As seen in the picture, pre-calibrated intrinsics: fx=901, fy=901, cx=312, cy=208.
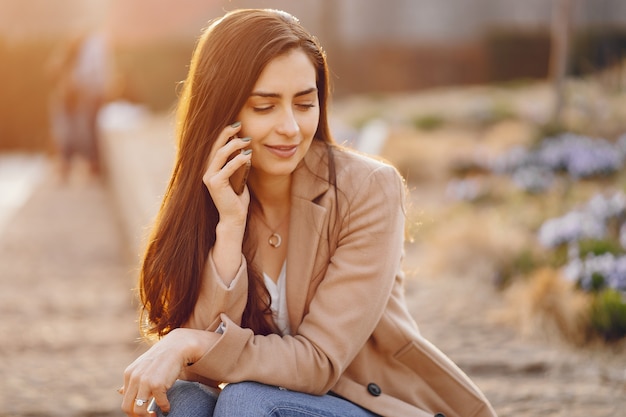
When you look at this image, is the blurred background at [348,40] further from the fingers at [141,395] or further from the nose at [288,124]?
the fingers at [141,395]

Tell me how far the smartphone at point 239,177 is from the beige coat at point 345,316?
0.14 m

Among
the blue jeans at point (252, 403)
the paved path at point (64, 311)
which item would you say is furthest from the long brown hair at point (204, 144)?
the paved path at point (64, 311)

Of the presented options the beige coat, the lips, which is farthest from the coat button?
the lips

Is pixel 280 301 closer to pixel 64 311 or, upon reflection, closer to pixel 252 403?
pixel 252 403

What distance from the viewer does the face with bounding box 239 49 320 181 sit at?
2057 millimetres

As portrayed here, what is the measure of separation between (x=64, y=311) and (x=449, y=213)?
2.52 metres

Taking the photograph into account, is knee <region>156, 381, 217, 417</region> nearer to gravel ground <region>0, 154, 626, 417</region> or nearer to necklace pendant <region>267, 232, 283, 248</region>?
necklace pendant <region>267, 232, 283, 248</region>

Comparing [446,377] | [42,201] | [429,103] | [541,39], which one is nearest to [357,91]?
[541,39]

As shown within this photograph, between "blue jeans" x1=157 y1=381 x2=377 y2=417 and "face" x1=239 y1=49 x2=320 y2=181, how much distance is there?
52 centimetres

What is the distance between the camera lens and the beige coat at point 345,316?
205cm

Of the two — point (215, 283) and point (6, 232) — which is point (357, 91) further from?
point (215, 283)

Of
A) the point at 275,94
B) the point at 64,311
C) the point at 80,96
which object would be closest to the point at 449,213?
the point at 64,311

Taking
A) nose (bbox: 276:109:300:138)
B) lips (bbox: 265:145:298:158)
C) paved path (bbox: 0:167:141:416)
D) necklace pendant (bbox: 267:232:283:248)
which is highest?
nose (bbox: 276:109:300:138)

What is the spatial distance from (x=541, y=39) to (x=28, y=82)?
29.7 feet
